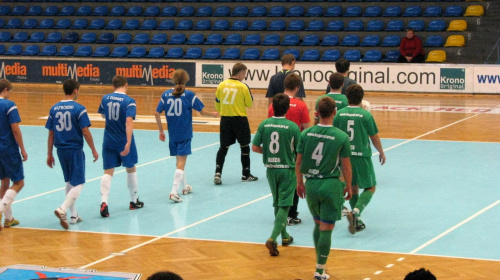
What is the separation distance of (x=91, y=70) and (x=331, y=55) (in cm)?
926

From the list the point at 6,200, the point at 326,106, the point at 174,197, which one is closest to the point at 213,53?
the point at 174,197

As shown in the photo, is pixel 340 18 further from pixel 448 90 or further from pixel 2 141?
pixel 2 141

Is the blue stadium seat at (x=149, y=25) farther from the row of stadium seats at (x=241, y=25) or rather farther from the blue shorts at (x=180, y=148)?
the blue shorts at (x=180, y=148)

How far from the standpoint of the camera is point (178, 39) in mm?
30703

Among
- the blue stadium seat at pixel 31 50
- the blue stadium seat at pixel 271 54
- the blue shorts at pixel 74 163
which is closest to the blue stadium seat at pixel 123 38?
the blue stadium seat at pixel 31 50

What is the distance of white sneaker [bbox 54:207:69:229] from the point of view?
9141 millimetres

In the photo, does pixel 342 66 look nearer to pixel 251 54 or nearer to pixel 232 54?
pixel 251 54

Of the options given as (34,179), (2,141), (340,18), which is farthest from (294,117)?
(340,18)

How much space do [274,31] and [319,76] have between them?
4.25 m

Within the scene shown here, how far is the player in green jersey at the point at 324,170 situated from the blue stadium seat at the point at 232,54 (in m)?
21.8

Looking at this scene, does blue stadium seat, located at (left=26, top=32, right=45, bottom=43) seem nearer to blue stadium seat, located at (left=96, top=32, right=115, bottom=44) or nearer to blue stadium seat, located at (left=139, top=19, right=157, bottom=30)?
blue stadium seat, located at (left=96, top=32, right=115, bottom=44)

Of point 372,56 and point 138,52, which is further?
point 138,52

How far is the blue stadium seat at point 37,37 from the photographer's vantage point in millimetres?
32562

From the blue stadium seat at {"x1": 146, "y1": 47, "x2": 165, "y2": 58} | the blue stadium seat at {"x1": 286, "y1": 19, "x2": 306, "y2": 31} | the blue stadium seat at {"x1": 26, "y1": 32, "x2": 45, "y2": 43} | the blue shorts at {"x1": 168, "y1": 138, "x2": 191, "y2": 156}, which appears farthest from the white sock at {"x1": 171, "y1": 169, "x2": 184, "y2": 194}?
the blue stadium seat at {"x1": 26, "y1": 32, "x2": 45, "y2": 43}
